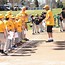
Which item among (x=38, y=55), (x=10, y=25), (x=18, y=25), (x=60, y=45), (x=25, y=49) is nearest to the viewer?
(x=38, y=55)

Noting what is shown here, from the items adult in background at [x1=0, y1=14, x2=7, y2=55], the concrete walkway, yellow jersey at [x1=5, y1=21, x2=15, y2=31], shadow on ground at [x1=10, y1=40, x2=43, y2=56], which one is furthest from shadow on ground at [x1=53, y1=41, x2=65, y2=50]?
adult in background at [x1=0, y1=14, x2=7, y2=55]

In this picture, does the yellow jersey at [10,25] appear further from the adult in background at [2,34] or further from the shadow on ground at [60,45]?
the shadow on ground at [60,45]

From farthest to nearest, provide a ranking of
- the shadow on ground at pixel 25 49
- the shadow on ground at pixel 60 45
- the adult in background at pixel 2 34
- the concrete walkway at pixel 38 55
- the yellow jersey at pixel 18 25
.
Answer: the yellow jersey at pixel 18 25 → the shadow on ground at pixel 60 45 → the shadow on ground at pixel 25 49 → the adult in background at pixel 2 34 → the concrete walkway at pixel 38 55

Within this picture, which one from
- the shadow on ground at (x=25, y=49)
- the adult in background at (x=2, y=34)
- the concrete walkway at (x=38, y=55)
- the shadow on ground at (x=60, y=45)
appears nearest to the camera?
the concrete walkway at (x=38, y=55)

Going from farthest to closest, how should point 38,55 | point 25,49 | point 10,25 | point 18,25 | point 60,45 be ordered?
point 60,45, point 18,25, point 25,49, point 10,25, point 38,55

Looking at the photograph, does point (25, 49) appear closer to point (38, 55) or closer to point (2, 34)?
point (38, 55)

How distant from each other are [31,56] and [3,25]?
176 cm

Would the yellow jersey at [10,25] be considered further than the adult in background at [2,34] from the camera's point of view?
Yes

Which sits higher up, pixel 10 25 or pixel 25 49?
pixel 10 25

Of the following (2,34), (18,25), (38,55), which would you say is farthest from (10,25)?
(38,55)

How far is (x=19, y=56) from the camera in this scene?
15.4 m

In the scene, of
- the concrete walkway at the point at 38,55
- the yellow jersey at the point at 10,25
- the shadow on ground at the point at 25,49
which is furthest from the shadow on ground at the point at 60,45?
the yellow jersey at the point at 10,25

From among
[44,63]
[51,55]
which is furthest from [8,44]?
[44,63]

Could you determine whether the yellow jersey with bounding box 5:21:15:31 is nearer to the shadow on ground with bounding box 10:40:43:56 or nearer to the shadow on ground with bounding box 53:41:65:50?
the shadow on ground with bounding box 10:40:43:56
